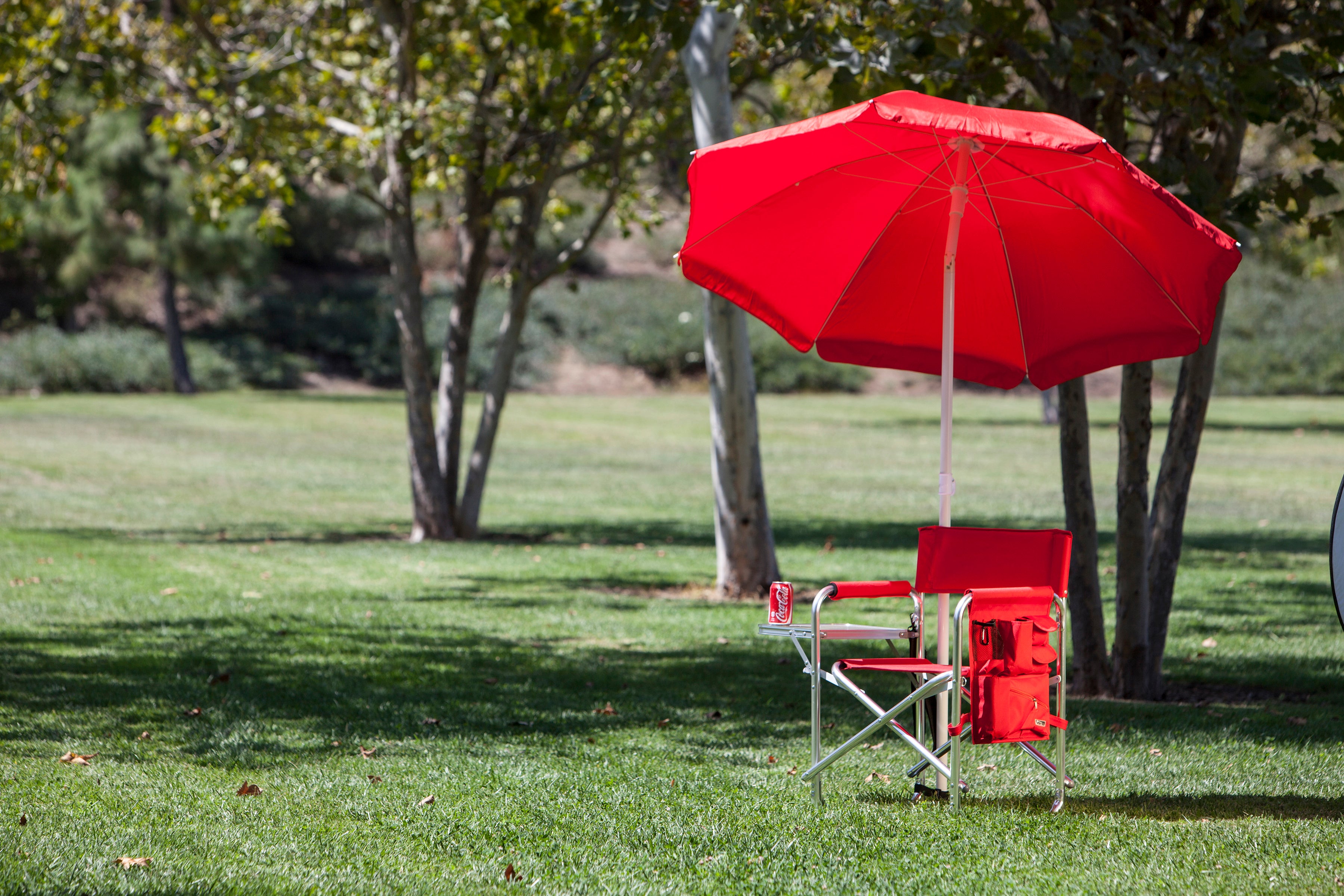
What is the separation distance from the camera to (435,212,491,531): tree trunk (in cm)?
1314

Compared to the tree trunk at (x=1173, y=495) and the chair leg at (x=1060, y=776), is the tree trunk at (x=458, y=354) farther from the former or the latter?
the chair leg at (x=1060, y=776)

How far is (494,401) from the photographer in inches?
513

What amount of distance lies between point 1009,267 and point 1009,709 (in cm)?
172

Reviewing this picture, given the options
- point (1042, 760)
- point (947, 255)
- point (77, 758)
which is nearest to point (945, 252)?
point (947, 255)

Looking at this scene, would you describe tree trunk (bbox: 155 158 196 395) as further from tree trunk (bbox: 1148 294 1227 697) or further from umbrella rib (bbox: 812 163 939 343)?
umbrella rib (bbox: 812 163 939 343)

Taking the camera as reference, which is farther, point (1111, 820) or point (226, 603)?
point (226, 603)

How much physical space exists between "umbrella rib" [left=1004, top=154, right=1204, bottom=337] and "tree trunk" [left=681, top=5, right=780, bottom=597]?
452 cm

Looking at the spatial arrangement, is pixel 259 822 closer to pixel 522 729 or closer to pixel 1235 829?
pixel 522 729

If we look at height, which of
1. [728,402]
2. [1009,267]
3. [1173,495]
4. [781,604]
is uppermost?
[1009,267]

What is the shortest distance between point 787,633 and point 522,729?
5.48 ft

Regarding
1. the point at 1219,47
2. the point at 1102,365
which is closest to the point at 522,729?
the point at 1102,365

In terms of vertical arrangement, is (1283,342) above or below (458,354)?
above

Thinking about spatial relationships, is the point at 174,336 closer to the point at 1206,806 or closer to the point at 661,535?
the point at 661,535

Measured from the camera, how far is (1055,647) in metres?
4.47
